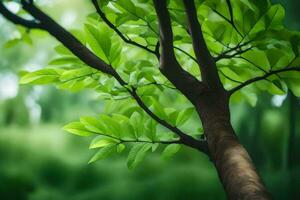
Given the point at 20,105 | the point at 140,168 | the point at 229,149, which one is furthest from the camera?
the point at 20,105

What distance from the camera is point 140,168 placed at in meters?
1.35

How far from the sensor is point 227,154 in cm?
36

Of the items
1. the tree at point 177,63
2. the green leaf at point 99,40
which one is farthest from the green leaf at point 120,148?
the green leaf at point 99,40

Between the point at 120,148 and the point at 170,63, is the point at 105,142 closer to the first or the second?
the point at 120,148

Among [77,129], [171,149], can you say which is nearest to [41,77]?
[77,129]

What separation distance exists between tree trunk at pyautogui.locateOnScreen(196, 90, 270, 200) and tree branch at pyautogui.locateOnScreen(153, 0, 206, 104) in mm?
14

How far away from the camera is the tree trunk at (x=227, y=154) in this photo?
32 cm

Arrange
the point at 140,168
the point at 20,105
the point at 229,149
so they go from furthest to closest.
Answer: the point at 20,105
the point at 140,168
the point at 229,149

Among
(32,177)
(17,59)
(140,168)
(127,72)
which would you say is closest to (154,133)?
(127,72)

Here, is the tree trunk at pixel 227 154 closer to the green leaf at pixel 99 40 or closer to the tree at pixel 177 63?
the tree at pixel 177 63

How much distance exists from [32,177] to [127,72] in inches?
40.8

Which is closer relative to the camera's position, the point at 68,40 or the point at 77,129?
the point at 68,40

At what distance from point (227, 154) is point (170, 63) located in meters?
0.11

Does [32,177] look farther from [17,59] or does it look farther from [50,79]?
[50,79]
